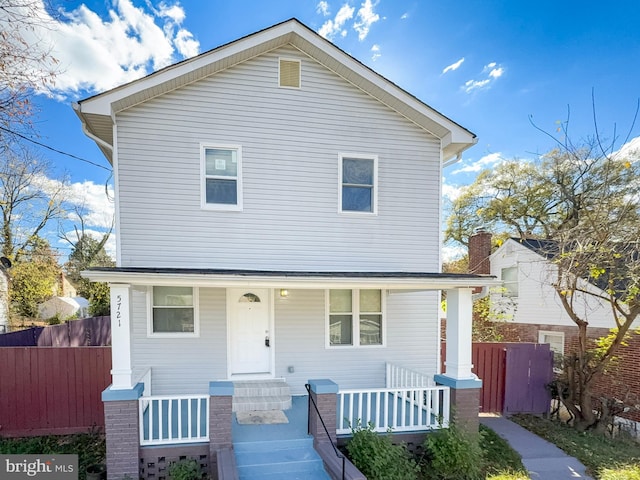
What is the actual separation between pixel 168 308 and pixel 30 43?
490 cm

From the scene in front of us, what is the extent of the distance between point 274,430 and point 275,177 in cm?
466

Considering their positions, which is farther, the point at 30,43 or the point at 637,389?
the point at 637,389

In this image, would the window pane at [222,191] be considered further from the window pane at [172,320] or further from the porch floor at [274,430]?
the porch floor at [274,430]

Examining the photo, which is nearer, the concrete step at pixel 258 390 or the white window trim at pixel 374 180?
the concrete step at pixel 258 390

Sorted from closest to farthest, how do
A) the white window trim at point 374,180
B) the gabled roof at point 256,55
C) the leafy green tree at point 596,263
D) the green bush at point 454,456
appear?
the green bush at point 454,456, the gabled roof at point 256,55, the leafy green tree at point 596,263, the white window trim at point 374,180

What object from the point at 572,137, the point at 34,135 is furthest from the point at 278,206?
the point at 572,137

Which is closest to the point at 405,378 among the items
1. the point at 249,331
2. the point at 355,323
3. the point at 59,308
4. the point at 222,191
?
the point at 355,323

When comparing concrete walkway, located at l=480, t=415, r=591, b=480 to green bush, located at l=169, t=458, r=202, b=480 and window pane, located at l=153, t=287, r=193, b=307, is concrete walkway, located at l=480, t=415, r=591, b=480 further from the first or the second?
window pane, located at l=153, t=287, r=193, b=307

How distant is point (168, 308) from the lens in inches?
257

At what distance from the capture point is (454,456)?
4.90 meters

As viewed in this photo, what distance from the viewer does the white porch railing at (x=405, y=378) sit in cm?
639

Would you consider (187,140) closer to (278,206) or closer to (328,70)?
(278,206)

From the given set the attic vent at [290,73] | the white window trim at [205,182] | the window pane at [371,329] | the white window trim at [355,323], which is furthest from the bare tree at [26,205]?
the window pane at [371,329]

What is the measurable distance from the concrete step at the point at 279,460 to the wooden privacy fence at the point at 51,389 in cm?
376
